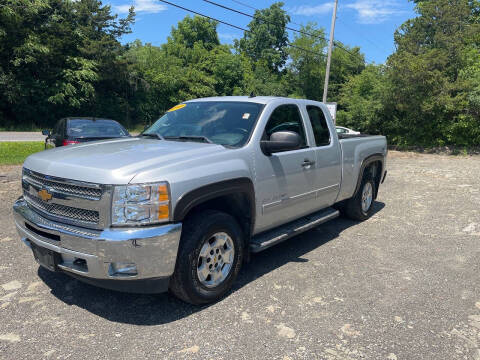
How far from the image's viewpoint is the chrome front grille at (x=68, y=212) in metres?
2.92

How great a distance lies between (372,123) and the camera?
77.8 ft

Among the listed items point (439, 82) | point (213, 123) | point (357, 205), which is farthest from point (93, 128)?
point (439, 82)

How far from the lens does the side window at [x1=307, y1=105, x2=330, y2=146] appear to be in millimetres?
4859

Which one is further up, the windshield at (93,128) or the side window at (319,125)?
the side window at (319,125)

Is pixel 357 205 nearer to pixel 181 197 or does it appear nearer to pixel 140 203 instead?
pixel 181 197

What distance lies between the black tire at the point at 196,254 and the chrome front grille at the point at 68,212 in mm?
729

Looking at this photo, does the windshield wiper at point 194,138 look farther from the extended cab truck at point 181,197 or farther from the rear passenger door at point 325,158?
the rear passenger door at point 325,158

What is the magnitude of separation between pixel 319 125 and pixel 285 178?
1273mm

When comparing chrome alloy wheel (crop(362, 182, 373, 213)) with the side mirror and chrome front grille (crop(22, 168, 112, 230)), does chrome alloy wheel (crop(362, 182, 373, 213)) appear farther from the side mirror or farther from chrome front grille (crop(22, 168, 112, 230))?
chrome front grille (crop(22, 168, 112, 230))

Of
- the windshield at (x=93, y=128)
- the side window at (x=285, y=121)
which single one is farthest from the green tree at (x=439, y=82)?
the side window at (x=285, y=121)

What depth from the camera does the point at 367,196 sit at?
647cm

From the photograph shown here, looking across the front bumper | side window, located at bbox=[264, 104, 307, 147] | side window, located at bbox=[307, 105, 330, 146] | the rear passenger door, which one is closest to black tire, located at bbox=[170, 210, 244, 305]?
the front bumper

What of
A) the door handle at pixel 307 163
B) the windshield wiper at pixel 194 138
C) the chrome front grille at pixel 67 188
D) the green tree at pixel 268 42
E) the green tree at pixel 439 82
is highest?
A: the green tree at pixel 268 42

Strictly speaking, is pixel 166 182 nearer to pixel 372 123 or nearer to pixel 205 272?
pixel 205 272
